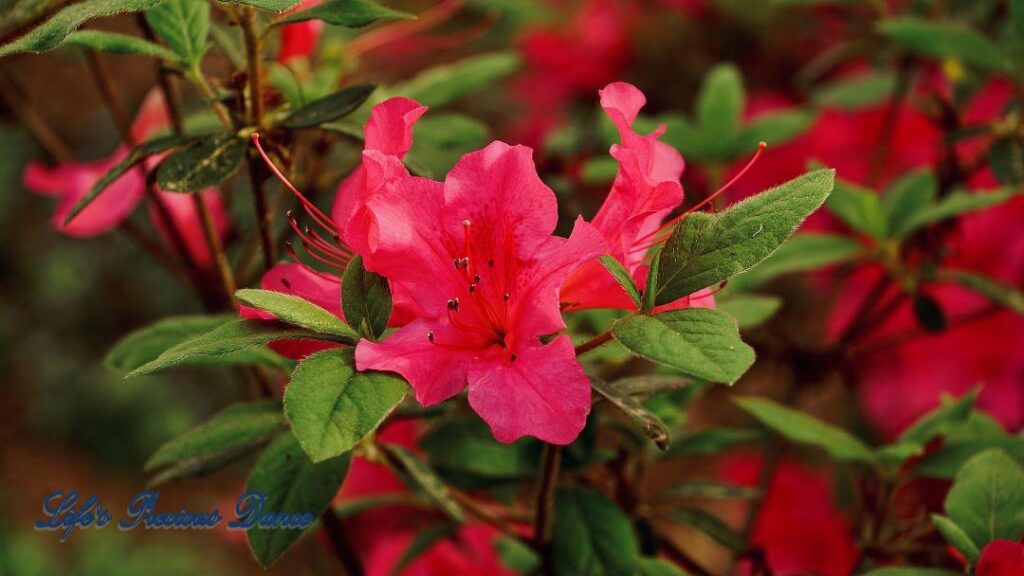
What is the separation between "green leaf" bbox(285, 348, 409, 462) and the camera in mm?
540

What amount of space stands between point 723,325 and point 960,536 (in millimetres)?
268

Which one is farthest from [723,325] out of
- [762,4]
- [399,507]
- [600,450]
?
[762,4]

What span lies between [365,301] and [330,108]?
187 mm

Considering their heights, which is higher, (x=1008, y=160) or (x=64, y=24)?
(x=64, y=24)

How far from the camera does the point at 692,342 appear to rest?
1.84 feet

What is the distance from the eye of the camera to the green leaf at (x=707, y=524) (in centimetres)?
94

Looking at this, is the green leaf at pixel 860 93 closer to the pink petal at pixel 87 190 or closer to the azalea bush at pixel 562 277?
the azalea bush at pixel 562 277

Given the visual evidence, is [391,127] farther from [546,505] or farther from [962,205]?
[962,205]

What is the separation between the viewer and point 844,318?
5.03 feet

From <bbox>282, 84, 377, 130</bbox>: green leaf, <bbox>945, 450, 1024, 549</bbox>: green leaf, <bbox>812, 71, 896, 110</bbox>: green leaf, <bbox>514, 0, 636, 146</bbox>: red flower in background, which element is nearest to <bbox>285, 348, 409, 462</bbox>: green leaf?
<bbox>282, 84, 377, 130</bbox>: green leaf

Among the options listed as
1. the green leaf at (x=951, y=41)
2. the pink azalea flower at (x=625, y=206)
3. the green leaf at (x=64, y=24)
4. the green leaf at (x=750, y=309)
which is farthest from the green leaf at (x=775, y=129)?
the green leaf at (x=64, y=24)

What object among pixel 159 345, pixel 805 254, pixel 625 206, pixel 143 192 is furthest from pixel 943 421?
pixel 143 192

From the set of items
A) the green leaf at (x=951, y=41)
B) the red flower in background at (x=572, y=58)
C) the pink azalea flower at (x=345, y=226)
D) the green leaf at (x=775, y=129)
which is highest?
the pink azalea flower at (x=345, y=226)

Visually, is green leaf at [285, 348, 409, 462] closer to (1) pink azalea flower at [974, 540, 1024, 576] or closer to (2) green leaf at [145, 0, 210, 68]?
(2) green leaf at [145, 0, 210, 68]
